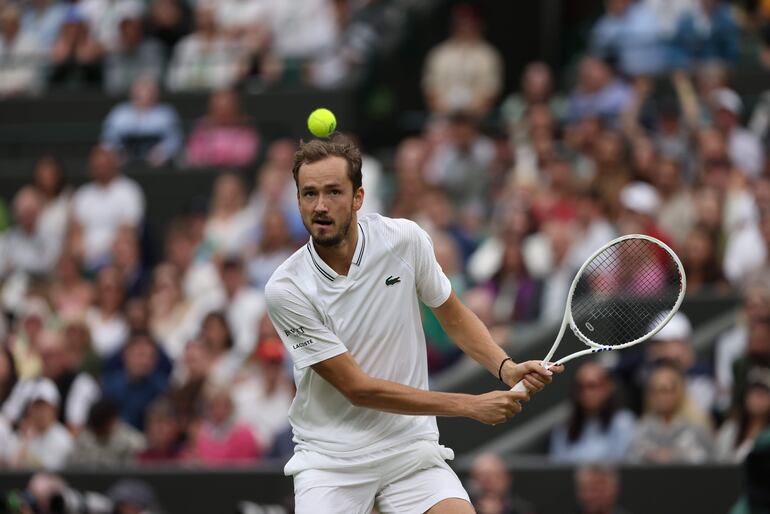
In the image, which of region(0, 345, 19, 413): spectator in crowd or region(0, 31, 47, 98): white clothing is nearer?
region(0, 345, 19, 413): spectator in crowd

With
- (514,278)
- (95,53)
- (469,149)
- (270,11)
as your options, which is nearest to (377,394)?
(514,278)

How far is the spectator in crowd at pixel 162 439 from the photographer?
11.3m

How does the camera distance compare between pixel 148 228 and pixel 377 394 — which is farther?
pixel 148 228

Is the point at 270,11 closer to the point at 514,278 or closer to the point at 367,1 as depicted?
the point at 367,1

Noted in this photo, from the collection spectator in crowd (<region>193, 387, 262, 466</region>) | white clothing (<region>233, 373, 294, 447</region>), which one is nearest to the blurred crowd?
white clothing (<region>233, 373, 294, 447</region>)

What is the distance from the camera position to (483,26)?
702 inches

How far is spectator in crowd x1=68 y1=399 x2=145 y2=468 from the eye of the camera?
11227mm

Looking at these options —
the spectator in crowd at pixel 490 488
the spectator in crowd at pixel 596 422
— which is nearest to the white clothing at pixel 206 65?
the spectator in crowd at pixel 596 422

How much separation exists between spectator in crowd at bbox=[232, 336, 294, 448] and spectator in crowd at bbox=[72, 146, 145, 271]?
338 cm

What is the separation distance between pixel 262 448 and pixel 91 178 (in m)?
5.14

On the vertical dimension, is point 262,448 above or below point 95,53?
below

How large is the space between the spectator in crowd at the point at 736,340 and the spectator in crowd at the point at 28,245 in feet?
21.0

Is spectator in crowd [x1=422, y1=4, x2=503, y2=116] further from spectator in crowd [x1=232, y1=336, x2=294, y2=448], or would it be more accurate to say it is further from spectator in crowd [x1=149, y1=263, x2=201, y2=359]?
spectator in crowd [x1=232, y1=336, x2=294, y2=448]

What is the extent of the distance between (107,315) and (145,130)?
3.16m
